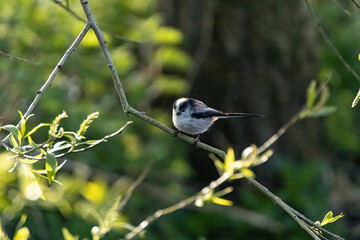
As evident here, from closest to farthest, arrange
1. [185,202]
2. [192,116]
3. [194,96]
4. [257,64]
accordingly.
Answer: [185,202], [192,116], [257,64], [194,96]

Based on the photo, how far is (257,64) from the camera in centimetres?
623

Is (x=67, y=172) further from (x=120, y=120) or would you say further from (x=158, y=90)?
(x=158, y=90)

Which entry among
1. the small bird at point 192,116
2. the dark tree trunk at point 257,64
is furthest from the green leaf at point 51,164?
the dark tree trunk at point 257,64

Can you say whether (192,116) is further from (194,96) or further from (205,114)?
(194,96)

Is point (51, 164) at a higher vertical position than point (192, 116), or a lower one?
lower

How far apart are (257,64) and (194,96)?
93 cm

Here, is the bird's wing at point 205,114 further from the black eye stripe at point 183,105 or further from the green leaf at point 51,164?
the green leaf at point 51,164

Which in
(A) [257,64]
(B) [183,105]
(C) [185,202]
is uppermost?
(A) [257,64]

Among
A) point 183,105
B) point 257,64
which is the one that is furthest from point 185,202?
point 257,64

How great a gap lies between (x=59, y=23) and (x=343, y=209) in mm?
4091

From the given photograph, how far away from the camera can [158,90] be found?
19.8ft

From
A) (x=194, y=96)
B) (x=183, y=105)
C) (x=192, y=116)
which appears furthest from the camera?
(x=194, y=96)

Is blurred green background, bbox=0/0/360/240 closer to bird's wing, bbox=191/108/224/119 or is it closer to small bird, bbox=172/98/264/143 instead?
small bird, bbox=172/98/264/143

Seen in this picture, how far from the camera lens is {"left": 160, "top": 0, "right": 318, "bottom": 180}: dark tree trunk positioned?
244 inches
